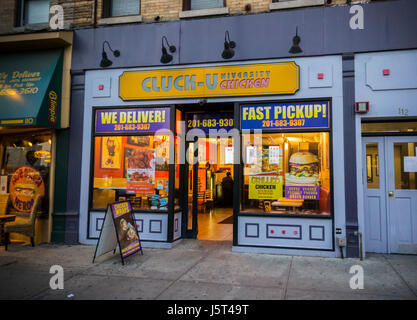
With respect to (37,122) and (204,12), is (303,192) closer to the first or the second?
(204,12)

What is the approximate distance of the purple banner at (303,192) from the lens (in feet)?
23.2

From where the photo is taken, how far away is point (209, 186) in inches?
598

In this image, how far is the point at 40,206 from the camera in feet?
26.8

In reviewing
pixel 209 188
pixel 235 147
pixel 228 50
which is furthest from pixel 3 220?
pixel 209 188

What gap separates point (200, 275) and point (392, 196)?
447 centimetres

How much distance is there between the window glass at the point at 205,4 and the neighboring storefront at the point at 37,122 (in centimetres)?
325

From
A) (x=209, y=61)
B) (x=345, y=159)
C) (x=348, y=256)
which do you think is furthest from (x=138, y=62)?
(x=348, y=256)

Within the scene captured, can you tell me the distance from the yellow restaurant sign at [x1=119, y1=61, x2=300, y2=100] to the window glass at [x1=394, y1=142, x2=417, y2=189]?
2.63m

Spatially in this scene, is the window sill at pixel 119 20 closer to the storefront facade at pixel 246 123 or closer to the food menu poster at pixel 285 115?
the storefront facade at pixel 246 123

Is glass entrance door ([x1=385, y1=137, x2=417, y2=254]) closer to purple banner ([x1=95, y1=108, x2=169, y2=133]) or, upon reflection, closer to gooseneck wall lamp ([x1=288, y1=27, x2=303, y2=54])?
gooseneck wall lamp ([x1=288, y1=27, x2=303, y2=54])

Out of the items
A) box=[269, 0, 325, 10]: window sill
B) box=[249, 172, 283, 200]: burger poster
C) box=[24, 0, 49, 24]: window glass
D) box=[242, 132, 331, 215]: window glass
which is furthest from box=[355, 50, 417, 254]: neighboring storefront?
box=[24, 0, 49, 24]: window glass

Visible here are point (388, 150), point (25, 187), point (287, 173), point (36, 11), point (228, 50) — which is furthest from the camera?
point (36, 11)

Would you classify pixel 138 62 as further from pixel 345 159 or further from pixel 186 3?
pixel 345 159
